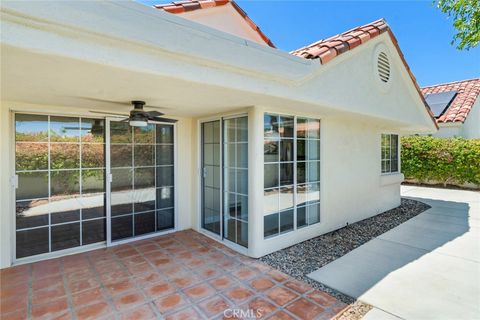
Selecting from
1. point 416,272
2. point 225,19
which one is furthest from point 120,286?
point 225,19

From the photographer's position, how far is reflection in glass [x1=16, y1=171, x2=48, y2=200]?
532cm

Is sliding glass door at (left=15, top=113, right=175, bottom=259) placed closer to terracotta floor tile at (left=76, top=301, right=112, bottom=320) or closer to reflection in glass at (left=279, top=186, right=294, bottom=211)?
terracotta floor tile at (left=76, top=301, right=112, bottom=320)

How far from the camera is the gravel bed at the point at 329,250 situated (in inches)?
179

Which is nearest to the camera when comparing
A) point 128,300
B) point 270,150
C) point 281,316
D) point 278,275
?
point 281,316

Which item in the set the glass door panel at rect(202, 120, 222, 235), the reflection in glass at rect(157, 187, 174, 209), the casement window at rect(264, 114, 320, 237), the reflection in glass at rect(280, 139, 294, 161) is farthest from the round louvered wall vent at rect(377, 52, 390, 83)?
the reflection in glass at rect(157, 187, 174, 209)

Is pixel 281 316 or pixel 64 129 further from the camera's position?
pixel 64 129

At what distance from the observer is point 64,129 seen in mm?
5801

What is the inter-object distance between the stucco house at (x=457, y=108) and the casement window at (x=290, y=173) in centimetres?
1387

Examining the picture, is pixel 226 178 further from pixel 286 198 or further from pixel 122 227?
pixel 122 227

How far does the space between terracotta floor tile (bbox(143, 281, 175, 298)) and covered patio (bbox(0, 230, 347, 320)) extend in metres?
0.02

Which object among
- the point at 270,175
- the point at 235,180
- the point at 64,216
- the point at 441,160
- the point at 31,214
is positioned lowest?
the point at 64,216

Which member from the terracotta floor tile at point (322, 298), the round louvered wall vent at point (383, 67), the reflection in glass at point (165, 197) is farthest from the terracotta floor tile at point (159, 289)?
the round louvered wall vent at point (383, 67)

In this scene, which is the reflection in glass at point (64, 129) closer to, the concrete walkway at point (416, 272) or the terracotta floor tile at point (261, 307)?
the terracotta floor tile at point (261, 307)

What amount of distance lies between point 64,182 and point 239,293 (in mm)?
4649
